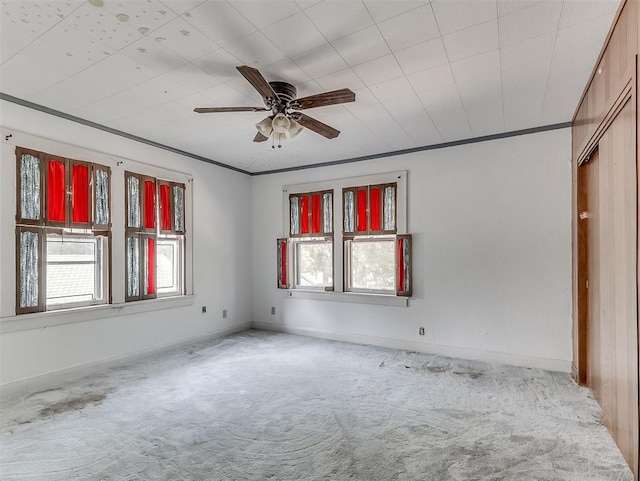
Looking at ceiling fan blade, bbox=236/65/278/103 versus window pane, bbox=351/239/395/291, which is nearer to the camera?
ceiling fan blade, bbox=236/65/278/103

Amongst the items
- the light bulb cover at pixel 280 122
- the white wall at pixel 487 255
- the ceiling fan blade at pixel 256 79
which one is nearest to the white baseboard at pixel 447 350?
the white wall at pixel 487 255

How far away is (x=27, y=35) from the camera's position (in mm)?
2320

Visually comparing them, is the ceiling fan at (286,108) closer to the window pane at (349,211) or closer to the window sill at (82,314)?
the window pane at (349,211)

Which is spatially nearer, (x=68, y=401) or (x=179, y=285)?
(x=68, y=401)

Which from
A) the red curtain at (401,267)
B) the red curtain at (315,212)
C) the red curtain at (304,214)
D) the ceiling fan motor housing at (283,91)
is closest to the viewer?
the ceiling fan motor housing at (283,91)

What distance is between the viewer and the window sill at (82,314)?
3.26 metres

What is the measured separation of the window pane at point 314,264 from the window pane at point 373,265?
40cm

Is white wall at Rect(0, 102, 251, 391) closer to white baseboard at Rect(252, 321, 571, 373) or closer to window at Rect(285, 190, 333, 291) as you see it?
window at Rect(285, 190, 333, 291)

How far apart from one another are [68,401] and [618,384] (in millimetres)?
4369

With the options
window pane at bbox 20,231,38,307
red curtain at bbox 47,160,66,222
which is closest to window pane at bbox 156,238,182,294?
red curtain at bbox 47,160,66,222

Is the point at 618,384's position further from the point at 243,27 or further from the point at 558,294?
the point at 243,27

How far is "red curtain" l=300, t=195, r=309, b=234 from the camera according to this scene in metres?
5.67

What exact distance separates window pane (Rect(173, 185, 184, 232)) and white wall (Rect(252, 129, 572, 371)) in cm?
251

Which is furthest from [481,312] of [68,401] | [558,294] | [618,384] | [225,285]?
[68,401]
